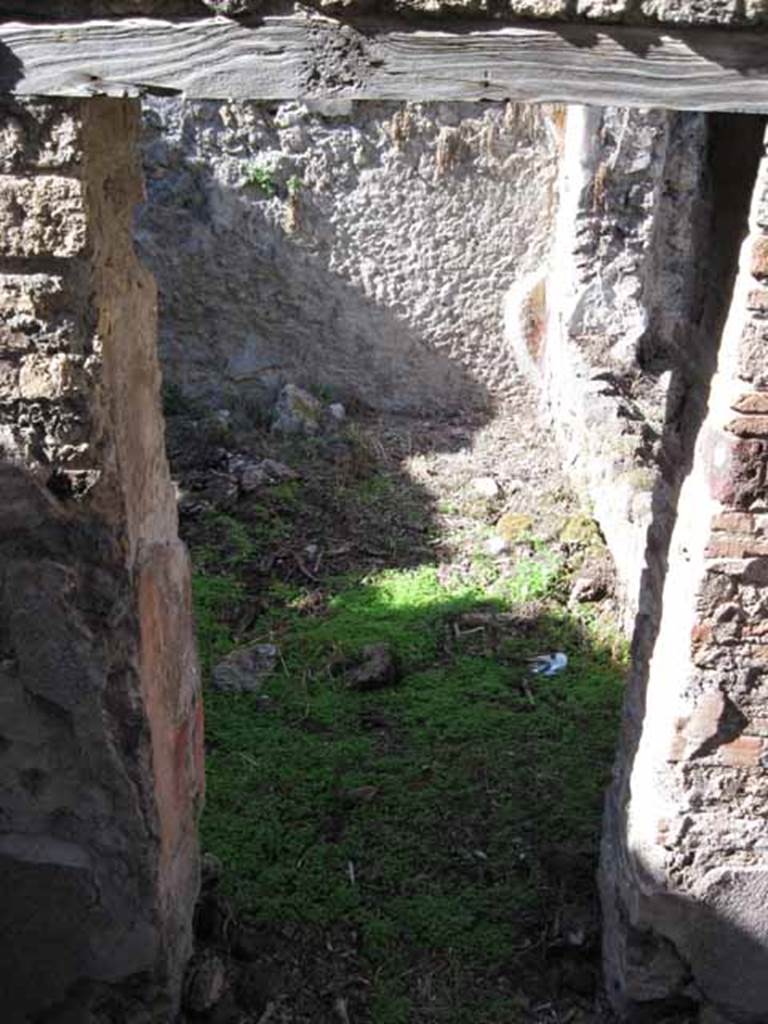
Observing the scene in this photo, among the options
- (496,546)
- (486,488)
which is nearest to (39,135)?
(496,546)

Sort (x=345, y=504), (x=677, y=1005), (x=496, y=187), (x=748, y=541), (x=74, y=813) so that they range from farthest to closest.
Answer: (x=496, y=187) → (x=345, y=504) → (x=677, y=1005) → (x=74, y=813) → (x=748, y=541)

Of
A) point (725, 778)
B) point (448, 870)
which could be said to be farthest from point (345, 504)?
point (725, 778)

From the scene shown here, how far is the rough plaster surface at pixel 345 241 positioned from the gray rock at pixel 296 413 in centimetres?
21

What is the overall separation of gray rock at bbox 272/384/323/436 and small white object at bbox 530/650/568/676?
7.43ft

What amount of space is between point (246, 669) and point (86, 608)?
214 centimetres

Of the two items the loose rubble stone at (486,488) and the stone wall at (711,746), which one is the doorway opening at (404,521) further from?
the stone wall at (711,746)

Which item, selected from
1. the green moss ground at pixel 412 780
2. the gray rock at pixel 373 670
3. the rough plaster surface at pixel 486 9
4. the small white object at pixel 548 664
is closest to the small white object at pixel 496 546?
the green moss ground at pixel 412 780

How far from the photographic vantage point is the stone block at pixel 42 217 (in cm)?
216

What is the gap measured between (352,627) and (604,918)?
187 cm

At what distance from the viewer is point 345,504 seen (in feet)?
19.2

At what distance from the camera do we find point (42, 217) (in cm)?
218

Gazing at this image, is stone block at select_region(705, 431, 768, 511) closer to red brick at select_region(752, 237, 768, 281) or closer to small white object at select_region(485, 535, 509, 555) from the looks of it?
red brick at select_region(752, 237, 768, 281)

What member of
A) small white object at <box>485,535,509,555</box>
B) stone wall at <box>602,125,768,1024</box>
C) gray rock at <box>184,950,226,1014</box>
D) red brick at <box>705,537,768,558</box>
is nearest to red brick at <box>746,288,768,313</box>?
stone wall at <box>602,125,768,1024</box>

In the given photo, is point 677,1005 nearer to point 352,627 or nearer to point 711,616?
point 711,616
